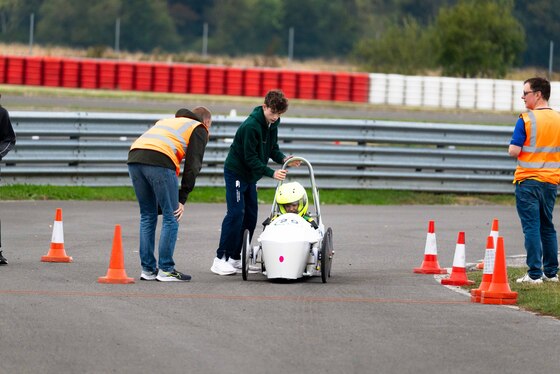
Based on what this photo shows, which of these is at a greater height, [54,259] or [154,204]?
[154,204]

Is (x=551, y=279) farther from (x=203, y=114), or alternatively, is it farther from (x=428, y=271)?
(x=203, y=114)

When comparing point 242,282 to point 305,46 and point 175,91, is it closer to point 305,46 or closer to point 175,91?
point 175,91

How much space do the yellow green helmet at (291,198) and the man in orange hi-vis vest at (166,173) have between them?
103 cm

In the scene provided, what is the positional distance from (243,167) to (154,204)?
1.10 m

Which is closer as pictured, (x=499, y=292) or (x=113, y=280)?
(x=499, y=292)

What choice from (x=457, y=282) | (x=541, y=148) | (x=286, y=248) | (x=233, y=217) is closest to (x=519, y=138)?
(x=541, y=148)

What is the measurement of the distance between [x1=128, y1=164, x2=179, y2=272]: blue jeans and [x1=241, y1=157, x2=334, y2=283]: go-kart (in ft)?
2.27

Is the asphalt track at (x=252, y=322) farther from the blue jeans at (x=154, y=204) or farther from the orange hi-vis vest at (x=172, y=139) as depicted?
the orange hi-vis vest at (x=172, y=139)

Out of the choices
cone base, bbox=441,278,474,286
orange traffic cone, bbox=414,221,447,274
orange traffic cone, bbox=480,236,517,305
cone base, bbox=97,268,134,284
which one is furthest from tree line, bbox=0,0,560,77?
orange traffic cone, bbox=480,236,517,305

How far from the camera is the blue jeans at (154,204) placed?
11.6 m

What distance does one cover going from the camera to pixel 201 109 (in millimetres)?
11711

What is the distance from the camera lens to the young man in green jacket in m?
12.3

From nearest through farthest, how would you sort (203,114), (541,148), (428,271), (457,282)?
(203,114) → (541,148) → (457,282) → (428,271)

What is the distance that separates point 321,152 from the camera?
2172 centimetres
